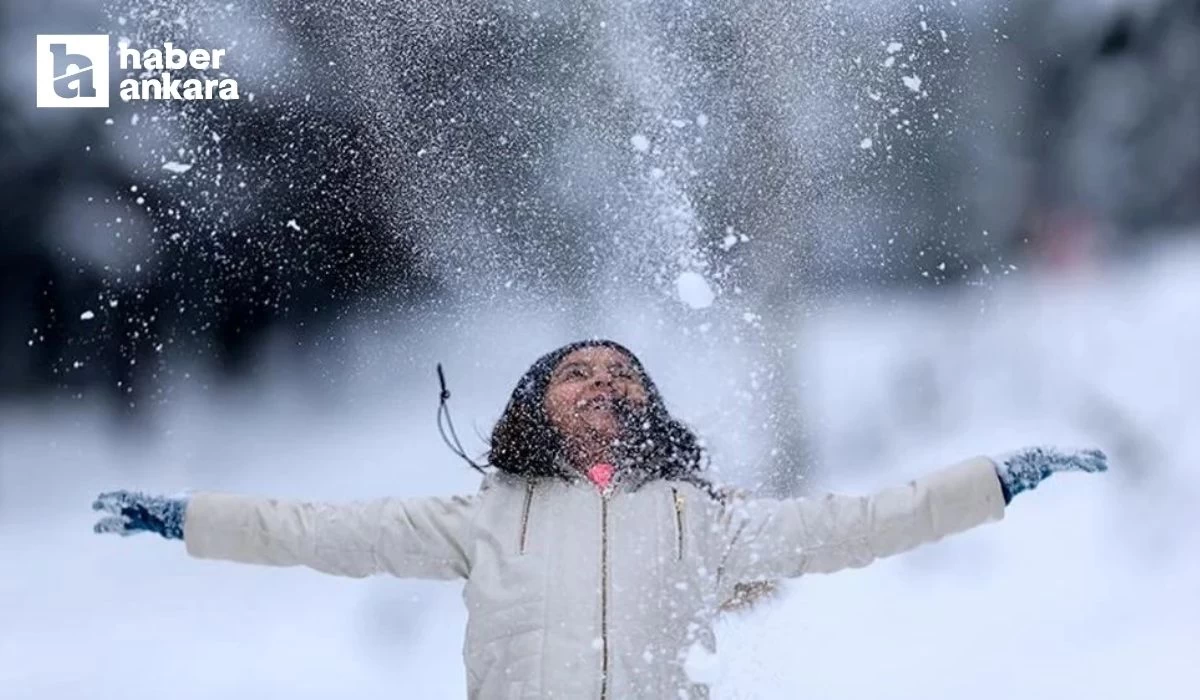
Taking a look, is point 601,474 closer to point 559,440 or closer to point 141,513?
point 559,440

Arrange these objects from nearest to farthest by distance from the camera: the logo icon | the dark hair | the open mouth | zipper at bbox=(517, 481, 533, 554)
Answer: zipper at bbox=(517, 481, 533, 554)
the dark hair
the open mouth
the logo icon

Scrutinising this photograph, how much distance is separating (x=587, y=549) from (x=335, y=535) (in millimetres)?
594

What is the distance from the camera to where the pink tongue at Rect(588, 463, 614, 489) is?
3.04 meters

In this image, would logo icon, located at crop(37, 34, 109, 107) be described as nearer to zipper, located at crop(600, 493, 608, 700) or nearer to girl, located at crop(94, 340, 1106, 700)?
girl, located at crop(94, 340, 1106, 700)

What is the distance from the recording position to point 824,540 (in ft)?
9.92

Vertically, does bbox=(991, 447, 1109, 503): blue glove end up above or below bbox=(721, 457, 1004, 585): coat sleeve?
above

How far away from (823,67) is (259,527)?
123 inches

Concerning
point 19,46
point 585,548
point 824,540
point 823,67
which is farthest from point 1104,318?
point 19,46

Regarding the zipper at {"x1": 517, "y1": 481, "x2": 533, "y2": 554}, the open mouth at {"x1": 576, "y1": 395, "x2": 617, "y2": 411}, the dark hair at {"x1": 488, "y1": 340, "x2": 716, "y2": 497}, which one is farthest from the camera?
the open mouth at {"x1": 576, "y1": 395, "x2": 617, "y2": 411}

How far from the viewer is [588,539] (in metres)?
2.94

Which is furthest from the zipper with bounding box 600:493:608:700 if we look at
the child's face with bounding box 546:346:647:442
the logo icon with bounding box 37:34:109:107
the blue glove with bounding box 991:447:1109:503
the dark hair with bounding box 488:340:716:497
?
the logo icon with bounding box 37:34:109:107

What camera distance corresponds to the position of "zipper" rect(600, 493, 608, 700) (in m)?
2.80

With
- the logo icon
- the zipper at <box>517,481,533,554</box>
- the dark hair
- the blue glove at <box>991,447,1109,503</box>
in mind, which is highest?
the logo icon

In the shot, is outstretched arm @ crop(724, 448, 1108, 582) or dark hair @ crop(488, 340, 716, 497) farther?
dark hair @ crop(488, 340, 716, 497)
